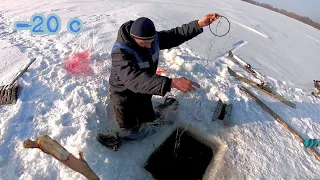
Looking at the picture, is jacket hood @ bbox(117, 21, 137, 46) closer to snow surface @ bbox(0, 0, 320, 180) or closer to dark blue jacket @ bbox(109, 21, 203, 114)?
dark blue jacket @ bbox(109, 21, 203, 114)

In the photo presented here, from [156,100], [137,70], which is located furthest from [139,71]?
[156,100]

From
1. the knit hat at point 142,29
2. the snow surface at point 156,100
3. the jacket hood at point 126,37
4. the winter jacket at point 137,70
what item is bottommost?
the snow surface at point 156,100

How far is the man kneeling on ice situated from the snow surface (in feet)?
1.20

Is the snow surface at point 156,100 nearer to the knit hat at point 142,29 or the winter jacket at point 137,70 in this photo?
the winter jacket at point 137,70

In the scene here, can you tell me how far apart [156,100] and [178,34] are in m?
1.21

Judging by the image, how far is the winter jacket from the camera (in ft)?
8.53

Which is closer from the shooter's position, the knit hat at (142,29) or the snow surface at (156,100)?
the knit hat at (142,29)

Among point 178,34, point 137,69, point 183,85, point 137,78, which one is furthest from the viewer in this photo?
point 178,34

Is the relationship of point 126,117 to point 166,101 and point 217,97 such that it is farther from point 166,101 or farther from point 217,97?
point 217,97

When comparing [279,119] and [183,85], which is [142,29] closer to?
[183,85]

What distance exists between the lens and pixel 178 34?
11.8 feet

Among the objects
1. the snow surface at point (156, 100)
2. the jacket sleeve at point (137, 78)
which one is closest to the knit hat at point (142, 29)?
the jacket sleeve at point (137, 78)

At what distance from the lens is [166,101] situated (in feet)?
13.6

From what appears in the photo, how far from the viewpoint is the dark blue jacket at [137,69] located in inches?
102
